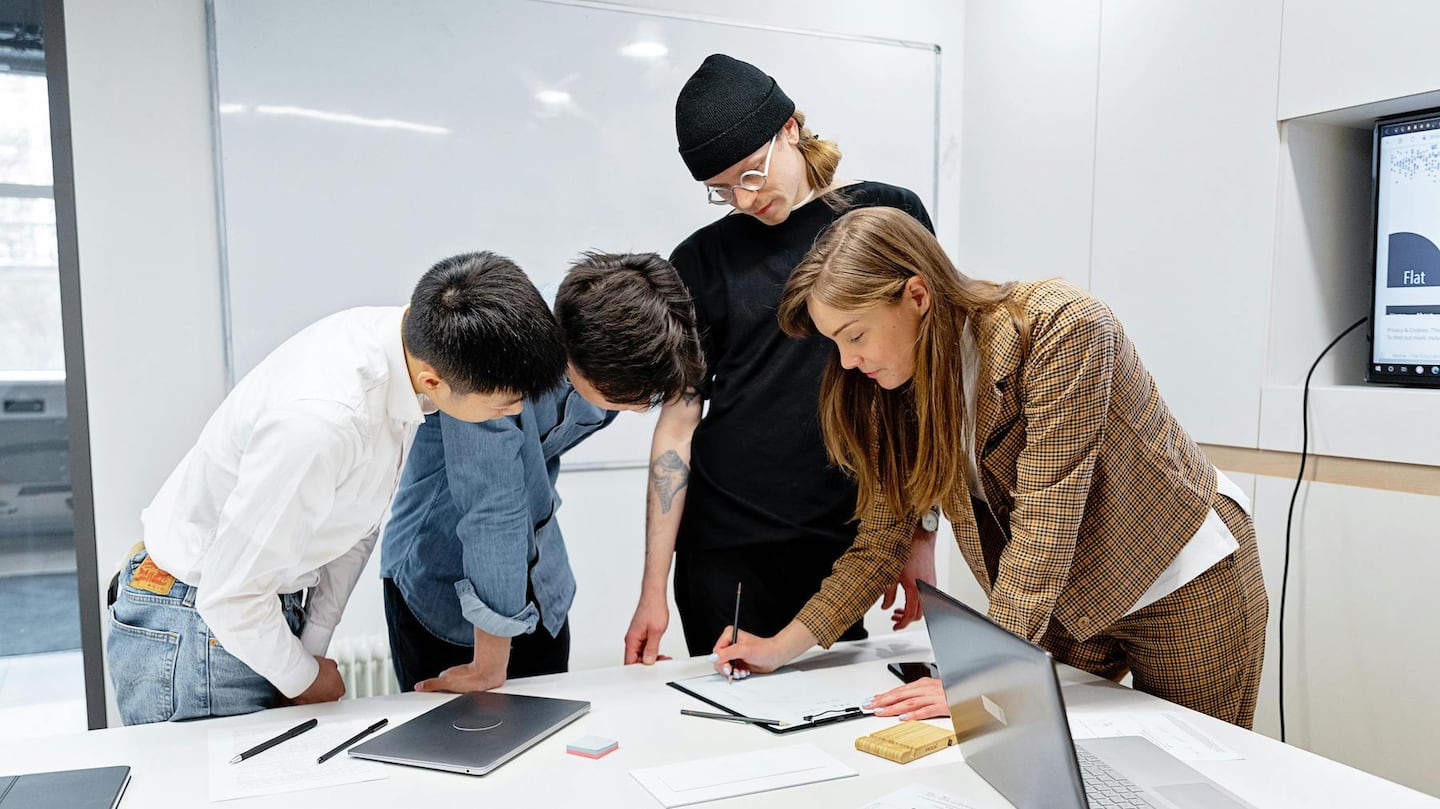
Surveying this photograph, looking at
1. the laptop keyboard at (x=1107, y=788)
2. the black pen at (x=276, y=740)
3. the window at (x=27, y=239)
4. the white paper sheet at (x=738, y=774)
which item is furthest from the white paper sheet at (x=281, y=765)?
the window at (x=27, y=239)

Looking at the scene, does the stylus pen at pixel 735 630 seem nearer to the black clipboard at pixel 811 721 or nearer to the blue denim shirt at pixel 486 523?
the black clipboard at pixel 811 721

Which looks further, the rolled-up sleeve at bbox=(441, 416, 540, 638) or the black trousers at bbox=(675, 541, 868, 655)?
the black trousers at bbox=(675, 541, 868, 655)

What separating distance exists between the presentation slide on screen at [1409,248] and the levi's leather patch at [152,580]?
7.57 feet

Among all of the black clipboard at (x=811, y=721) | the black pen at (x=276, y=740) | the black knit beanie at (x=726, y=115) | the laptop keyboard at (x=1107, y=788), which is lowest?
the black clipboard at (x=811, y=721)

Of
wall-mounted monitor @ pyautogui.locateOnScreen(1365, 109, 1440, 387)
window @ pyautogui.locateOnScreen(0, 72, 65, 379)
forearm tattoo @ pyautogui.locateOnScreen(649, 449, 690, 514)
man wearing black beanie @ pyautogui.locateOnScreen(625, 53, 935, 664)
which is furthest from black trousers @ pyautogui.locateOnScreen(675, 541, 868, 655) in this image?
window @ pyautogui.locateOnScreen(0, 72, 65, 379)

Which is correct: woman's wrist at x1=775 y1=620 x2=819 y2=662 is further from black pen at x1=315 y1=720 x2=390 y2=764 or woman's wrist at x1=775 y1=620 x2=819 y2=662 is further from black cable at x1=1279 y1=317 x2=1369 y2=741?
black cable at x1=1279 y1=317 x2=1369 y2=741

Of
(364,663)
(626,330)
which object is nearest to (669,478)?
(626,330)

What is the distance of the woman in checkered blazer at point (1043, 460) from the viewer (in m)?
1.34

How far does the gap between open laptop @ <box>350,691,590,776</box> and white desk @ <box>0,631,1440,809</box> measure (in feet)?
0.05

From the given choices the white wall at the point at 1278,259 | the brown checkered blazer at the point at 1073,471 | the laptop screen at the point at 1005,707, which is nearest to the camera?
the laptop screen at the point at 1005,707

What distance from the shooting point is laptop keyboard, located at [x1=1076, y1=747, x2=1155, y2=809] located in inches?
41.8

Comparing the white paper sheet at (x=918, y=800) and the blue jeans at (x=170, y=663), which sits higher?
the blue jeans at (x=170, y=663)

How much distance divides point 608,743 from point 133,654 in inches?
27.4

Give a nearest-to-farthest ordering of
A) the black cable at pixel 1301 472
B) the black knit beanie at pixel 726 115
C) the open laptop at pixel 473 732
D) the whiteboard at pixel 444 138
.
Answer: the open laptop at pixel 473 732 → the black knit beanie at pixel 726 115 → the black cable at pixel 1301 472 → the whiteboard at pixel 444 138
